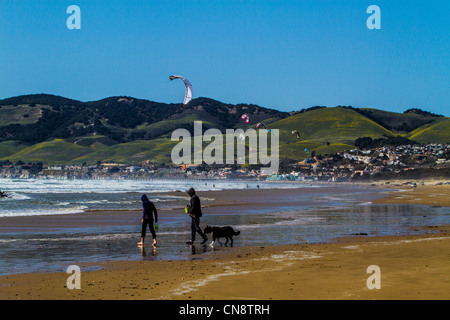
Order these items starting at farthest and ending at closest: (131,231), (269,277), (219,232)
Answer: (131,231)
(219,232)
(269,277)

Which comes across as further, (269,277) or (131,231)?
(131,231)

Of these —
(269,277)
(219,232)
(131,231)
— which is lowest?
(131,231)

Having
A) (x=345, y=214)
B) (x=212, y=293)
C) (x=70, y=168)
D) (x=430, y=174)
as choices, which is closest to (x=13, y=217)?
(x=345, y=214)

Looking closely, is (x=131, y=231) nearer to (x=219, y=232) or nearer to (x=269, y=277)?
(x=219, y=232)

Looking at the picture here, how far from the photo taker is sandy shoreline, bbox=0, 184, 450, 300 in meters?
9.46

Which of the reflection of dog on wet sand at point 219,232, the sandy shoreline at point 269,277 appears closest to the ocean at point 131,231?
the reflection of dog on wet sand at point 219,232

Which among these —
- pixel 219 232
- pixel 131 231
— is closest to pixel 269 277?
pixel 219 232

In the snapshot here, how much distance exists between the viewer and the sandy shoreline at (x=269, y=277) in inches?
372

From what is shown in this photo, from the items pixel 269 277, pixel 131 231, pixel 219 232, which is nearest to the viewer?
pixel 269 277

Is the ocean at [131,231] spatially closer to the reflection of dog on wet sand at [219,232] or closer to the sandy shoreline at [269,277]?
the reflection of dog on wet sand at [219,232]

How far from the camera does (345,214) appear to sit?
28391mm

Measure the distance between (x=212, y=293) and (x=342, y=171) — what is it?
4656 inches

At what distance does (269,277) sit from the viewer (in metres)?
11.0
